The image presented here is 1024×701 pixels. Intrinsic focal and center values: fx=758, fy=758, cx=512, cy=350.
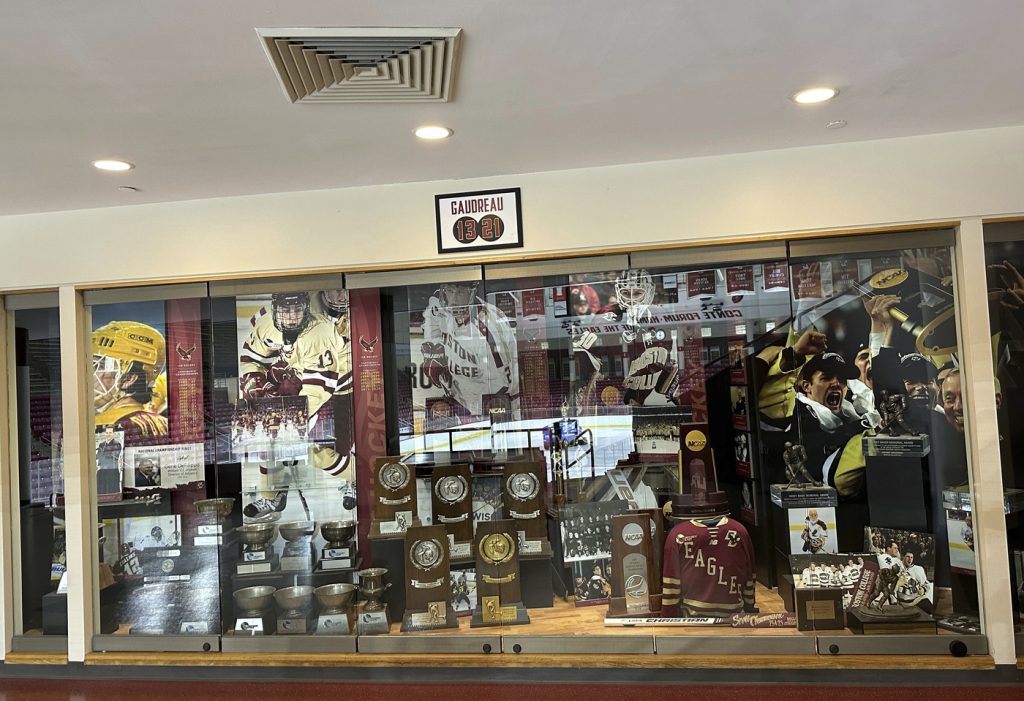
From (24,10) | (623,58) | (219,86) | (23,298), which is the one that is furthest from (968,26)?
(23,298)

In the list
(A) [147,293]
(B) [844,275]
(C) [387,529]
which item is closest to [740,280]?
(B) [844,275]

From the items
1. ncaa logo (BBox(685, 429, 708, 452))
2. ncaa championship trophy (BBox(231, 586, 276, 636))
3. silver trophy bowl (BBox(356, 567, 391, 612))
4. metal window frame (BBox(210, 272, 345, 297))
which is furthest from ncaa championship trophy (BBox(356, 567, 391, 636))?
ncaa logo (BBox(685, 429, 708, 452))

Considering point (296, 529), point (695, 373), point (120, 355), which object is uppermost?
point (120, 355)

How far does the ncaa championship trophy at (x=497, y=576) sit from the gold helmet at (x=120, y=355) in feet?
7.88

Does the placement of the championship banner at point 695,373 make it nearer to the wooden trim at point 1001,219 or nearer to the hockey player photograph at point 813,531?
the hockey player photograph at point 813,531

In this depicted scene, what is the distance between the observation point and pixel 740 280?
170 inches

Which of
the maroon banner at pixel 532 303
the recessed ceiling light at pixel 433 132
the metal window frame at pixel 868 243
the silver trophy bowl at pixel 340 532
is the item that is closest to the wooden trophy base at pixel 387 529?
the silver trophy bowl at pixel 340 532

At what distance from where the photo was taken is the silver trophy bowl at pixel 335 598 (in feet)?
15.1

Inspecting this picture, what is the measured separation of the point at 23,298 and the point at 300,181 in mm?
2138

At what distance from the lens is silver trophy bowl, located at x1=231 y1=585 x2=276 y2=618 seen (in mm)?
4688

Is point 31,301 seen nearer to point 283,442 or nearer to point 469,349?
point 283,442

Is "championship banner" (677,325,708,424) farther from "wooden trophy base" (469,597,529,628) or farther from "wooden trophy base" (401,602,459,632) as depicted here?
"wooden trophy base" (401,602,459,632)

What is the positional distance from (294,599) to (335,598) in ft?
0.90

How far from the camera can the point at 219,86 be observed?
2.91 m
